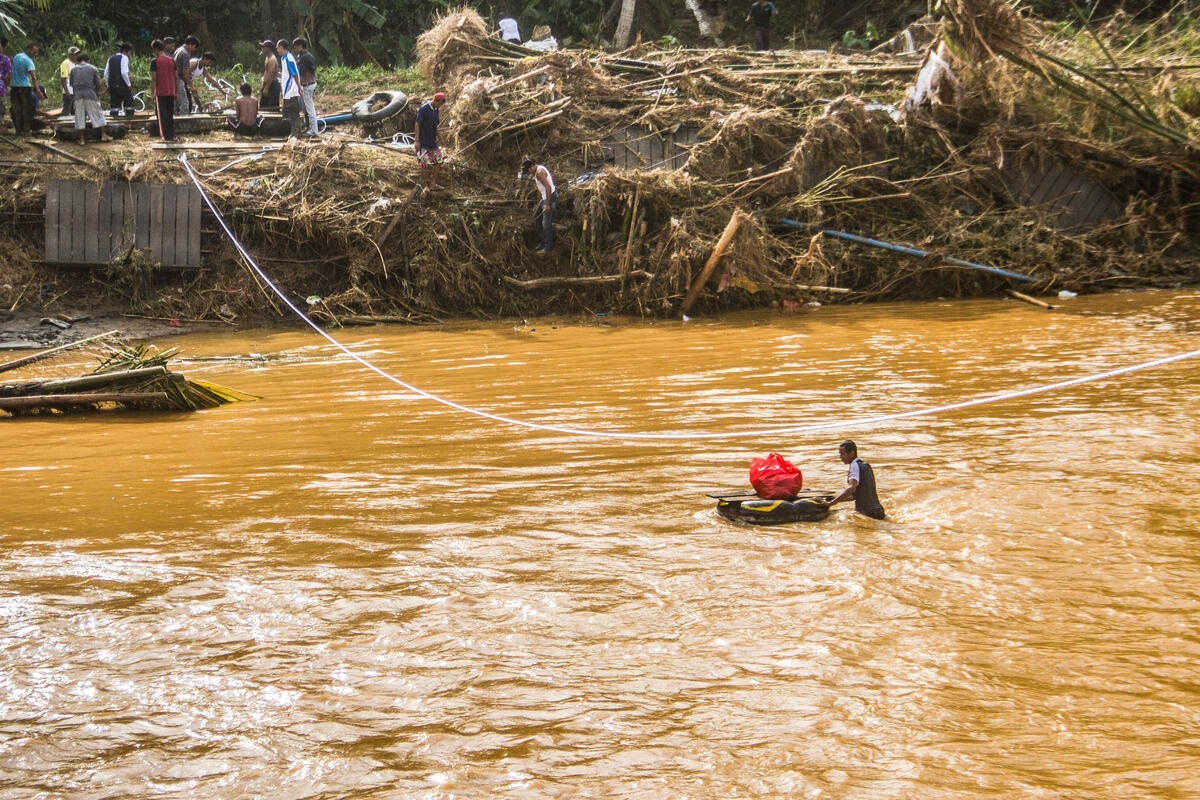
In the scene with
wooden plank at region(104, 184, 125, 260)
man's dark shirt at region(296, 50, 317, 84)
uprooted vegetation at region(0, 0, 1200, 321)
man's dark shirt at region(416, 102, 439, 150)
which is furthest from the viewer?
man's dark shirt at region(296, 50, 317, 84)

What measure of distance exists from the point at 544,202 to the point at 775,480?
1008 cm

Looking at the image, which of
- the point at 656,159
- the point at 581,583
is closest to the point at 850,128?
the point at 656,159

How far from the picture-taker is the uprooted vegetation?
15.4 meters

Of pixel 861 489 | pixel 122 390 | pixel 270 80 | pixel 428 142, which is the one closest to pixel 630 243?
pixel 428 142

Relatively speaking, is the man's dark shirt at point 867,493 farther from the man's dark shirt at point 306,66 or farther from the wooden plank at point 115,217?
the man's dark shirt at point 306,66

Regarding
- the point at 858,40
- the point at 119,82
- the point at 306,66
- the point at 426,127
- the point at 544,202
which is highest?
the point at 858,40

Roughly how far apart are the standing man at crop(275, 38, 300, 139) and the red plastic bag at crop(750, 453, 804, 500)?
46.1 ft

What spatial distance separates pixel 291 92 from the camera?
18219 mm

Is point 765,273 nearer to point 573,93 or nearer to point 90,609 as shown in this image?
point 573,93

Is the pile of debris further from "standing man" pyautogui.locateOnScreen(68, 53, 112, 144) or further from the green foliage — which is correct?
the green foliage

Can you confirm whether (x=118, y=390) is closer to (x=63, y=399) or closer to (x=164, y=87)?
(x=63, y=399)

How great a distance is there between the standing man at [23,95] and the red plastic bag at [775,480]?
15.1 meters

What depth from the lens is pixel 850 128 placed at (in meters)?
16.1

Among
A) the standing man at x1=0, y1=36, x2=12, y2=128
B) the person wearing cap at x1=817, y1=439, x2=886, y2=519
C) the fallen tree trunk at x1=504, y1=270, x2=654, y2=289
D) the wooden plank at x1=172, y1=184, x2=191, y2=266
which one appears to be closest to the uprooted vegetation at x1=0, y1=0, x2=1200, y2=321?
the fallen tree trunk at x1=504, y1=270, x2=654, y2=289
